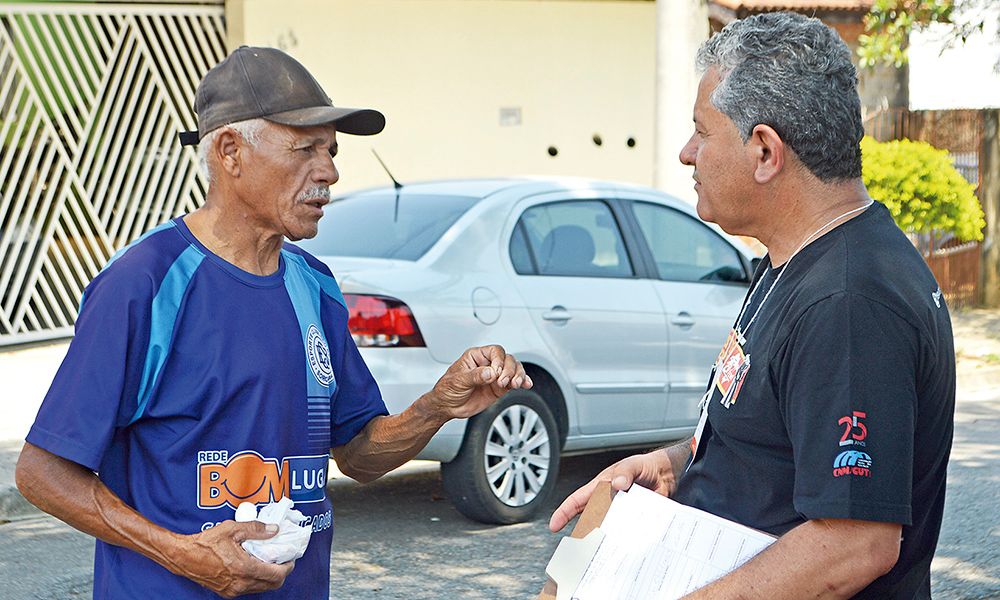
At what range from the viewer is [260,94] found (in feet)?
8.98

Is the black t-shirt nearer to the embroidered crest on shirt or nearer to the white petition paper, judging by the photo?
the white petition paper

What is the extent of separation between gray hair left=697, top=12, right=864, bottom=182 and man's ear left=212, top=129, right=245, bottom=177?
1.04 metres

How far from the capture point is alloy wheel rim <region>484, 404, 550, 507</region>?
6734 mm

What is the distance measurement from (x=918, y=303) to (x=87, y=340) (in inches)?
57.8

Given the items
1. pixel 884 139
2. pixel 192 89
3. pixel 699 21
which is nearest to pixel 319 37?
pixel 192 89

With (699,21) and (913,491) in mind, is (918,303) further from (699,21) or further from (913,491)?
(699,21)

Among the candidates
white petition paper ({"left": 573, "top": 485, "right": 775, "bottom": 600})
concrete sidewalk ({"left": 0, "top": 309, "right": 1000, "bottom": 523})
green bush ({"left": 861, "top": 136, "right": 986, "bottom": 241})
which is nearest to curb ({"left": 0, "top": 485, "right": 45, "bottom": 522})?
concrete sidewalk ({"left": 0, "top": 309, "right": 1000, "bottom": 523})

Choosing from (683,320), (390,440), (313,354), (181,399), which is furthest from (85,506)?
(683,320)

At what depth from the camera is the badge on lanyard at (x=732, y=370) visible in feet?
7.17

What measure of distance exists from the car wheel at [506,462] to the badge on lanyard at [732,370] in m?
4.29

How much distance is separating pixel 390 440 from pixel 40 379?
8.56 metres

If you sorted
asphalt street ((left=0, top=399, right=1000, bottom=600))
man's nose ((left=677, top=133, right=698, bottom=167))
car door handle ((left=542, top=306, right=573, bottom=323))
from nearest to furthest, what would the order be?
man's nose ((left=677, top=133, right=698, bottom=167)), asphalt street ((left=0, top=399, right=1000, bottom=600)), car door handle ((left=542, top=306, right=573, bottom=323))

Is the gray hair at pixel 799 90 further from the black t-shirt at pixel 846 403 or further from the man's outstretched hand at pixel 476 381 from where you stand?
the man's outstretched hand at pixel 476 381

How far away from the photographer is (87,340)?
246 centimetres
